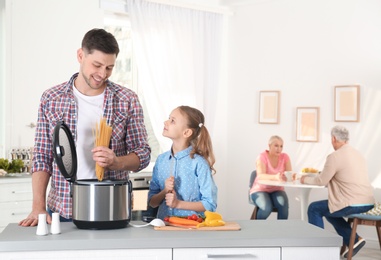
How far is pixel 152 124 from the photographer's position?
7363 millimetres

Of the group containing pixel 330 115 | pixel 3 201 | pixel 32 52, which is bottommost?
pixel 3 201

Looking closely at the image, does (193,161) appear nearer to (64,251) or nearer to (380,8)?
(64,251)

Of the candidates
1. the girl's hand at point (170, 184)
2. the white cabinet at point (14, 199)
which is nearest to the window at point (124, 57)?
the white cabinet at point (14, 199)

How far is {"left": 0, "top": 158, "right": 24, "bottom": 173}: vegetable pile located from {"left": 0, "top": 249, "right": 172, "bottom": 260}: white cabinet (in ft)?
11.7

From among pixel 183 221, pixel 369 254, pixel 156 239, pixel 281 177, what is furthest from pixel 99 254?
pixel 369 254

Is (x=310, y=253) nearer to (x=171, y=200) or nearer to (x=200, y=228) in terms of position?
(x=200, y=228)

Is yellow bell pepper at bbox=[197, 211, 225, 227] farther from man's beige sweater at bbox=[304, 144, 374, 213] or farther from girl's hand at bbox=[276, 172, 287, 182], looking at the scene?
girl's hand at bbox=[276, 172, 287, 182]

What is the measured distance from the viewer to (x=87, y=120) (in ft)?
9.28

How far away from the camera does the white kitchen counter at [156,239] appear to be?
2289mm

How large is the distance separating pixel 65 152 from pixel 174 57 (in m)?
5.06

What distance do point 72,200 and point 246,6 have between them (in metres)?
5.99

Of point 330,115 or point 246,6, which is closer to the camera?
point 330,115

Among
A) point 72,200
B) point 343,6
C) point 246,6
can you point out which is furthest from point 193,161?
point 246,6

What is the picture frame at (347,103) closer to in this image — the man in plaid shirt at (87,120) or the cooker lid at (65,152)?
the man in plaid shirt at (87,120)
